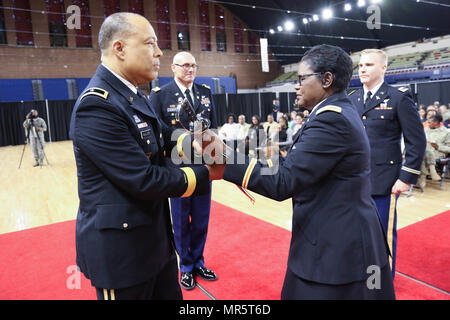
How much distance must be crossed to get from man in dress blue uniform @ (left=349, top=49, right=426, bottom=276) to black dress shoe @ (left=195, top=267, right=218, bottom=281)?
1.38 metres

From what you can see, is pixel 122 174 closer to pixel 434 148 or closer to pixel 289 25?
pixel 434 148

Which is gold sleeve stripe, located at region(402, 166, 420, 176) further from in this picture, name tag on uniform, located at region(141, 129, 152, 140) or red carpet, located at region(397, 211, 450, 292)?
name tag on uniform, located at region(141, 129, 152, 140)

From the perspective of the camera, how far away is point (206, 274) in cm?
274

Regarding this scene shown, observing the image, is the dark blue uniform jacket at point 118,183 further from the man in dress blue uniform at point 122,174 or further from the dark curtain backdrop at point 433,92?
the dark curtain backdrop at point 433,92

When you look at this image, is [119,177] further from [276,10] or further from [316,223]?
[276,10]

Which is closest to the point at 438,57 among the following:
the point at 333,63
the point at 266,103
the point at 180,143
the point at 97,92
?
the point at 266,103

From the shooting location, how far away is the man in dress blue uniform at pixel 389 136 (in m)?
2.32

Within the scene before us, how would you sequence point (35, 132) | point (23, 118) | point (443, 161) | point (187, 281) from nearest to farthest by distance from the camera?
point (187, 281) → point (443, 161) → point (35, 132) → point (23, 118)

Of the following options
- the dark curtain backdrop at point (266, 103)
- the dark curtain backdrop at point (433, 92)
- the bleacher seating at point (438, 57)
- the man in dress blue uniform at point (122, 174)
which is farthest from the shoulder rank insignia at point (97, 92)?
the dark curtain backdrop at point (266, 103)

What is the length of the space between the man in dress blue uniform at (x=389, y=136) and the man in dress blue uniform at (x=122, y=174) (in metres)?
1.58

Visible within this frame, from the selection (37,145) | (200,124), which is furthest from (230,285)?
(37,145)

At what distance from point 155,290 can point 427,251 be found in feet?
9.00

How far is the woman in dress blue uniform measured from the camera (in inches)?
50.2

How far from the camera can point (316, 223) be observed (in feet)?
4.41
